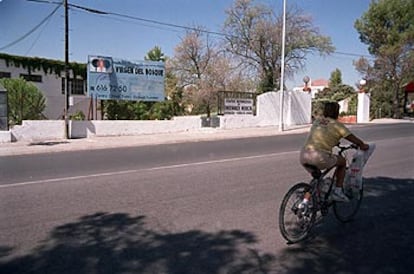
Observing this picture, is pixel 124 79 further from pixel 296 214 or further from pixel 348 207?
pixel 296 214

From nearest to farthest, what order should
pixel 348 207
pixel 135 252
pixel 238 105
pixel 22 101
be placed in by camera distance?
pixel 135 252 < pixel 348 207 < pixel 22 101 < pixel 238 105

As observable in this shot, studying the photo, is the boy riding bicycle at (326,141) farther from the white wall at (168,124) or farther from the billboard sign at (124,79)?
the billboard sign at (124,79)

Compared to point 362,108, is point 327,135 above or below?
below

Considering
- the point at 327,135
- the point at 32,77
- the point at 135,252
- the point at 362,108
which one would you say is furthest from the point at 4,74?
the point at 327,135

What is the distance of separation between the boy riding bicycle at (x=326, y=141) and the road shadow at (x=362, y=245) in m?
0.61

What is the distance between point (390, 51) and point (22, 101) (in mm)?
30416

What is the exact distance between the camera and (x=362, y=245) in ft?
15.4

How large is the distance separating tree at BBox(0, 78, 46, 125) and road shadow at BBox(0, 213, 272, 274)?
19033mm

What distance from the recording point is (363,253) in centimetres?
445

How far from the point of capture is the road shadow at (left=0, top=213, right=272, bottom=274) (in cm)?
400

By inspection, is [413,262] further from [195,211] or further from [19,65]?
[19,65]

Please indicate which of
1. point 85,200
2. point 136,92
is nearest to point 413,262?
point 85,200

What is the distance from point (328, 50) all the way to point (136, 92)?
21.3 m

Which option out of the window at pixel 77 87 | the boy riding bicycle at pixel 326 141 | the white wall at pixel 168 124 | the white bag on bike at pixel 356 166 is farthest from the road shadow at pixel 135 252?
the window at pixel 77 87
